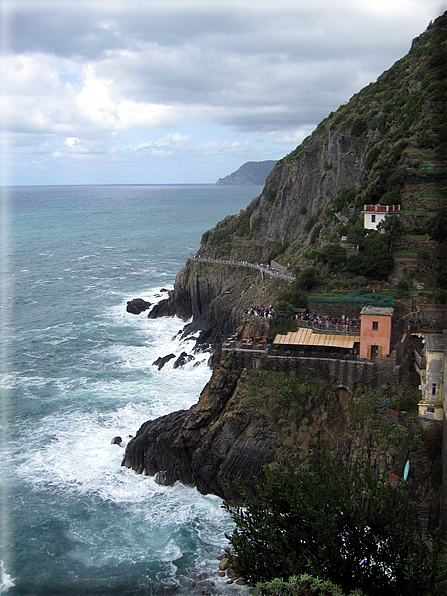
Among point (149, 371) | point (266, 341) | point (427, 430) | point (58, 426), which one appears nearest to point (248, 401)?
point (266, 341)

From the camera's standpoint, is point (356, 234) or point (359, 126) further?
point (359, 126)

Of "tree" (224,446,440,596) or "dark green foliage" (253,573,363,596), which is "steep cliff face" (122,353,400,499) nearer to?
"tree" (224,446,440,596)

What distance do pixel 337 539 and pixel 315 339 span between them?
13.0m

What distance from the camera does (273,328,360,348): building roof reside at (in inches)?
980

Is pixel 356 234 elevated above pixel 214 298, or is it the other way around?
pixel 356 234

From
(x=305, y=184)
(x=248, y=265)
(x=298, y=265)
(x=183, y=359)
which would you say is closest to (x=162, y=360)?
(x=183, y=359)

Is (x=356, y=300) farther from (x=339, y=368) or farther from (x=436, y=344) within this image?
(x=436, y=344)

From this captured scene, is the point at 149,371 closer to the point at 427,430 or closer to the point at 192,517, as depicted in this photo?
the point at 192,517

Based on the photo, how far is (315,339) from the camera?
83.7 ft

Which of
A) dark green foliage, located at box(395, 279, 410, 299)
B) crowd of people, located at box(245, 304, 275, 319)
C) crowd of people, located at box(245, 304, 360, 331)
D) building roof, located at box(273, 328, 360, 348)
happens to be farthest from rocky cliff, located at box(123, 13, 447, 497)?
dark green foliage, located at box(395, 279, 410, 299)

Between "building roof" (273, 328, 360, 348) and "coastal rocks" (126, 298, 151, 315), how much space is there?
27765 mm

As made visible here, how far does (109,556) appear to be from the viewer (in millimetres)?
20078

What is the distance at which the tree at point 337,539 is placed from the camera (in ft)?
41.1

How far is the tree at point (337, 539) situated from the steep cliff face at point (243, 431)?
26.6 feet
